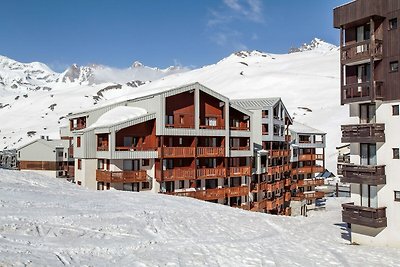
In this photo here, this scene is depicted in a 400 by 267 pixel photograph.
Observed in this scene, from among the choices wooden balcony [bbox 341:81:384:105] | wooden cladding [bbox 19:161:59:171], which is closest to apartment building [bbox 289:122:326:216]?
wooden balcony [bbox 341:81:384:105]

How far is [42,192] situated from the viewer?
1123 inches

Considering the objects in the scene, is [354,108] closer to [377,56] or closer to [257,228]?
[377,56]

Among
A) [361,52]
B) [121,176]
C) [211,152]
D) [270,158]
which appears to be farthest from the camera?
[270,158]

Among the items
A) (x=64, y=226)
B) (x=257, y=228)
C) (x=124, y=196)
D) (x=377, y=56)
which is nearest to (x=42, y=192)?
(x=124, y=196)

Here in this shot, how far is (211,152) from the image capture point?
4366 cm

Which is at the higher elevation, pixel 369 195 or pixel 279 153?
pixel 279 153

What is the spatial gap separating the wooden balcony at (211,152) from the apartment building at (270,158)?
6.49 meters

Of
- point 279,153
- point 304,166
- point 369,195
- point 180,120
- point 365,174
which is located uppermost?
point 180,120

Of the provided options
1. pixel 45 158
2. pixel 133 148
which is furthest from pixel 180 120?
pixel 45 158

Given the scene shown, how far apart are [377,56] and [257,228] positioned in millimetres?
12800

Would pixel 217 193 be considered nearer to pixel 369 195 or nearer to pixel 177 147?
pixel 177 147

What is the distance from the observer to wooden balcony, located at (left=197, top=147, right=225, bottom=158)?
4272 centimetres

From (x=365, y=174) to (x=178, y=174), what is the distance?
63.5ft

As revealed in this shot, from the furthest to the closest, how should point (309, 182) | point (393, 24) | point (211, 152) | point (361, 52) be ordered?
point (309, 182) < point (211, 152) < point (361, 52) < point (393, 24)
